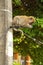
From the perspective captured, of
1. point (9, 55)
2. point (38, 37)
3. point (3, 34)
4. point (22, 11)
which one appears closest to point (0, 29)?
point (3, 34)

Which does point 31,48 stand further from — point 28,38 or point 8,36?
point 8,36

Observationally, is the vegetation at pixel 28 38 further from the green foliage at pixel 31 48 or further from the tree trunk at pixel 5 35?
the tree trunk at pixel 5 35

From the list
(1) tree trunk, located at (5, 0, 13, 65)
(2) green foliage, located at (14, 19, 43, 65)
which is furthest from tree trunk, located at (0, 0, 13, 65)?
(2) green foliage, located at (14, 19, 43, 65)

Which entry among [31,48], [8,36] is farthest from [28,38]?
[8,36]

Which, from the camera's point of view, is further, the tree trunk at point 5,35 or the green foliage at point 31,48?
the green foliage at point 31,48

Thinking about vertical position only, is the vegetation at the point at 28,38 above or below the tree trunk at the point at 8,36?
below

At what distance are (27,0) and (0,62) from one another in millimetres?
3241

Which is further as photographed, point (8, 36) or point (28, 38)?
point (28, 38)

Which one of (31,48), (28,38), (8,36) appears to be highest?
(8,36)

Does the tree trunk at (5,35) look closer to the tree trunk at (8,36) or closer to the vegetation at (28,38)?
the tree trunk at (8,36)

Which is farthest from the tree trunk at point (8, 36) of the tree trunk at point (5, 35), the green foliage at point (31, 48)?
the green foliage at point (31, 48)

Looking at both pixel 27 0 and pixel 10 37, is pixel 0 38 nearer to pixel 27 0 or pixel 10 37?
pixel 10 37

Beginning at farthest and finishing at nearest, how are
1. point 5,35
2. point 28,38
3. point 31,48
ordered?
point 31,48
point 28,38
point 5,35

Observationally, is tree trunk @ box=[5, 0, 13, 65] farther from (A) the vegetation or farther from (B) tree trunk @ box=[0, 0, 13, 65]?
(A) the vegetation
